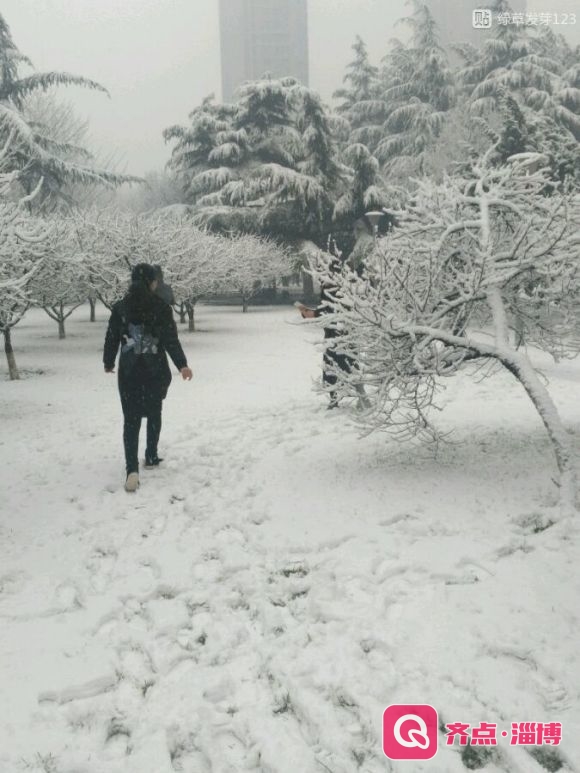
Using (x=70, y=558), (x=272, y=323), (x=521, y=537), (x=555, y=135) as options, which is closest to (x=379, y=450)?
(x=521, y=537)

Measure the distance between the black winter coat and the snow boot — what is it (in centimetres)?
54

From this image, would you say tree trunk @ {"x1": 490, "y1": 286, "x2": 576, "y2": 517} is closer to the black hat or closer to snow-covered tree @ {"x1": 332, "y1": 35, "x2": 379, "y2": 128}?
the black hat

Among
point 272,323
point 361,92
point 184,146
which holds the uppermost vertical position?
point 361,92

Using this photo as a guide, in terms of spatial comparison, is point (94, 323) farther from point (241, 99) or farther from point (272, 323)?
point (241, 99)

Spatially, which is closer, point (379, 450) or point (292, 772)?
point (292, 772)

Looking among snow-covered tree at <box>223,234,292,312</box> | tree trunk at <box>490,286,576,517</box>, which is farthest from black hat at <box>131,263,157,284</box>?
snow-covered tree at <box>223,234,292,312</box>

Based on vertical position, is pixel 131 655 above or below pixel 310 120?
below

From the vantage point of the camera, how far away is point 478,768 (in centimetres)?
197

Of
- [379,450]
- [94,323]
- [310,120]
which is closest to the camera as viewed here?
[379,450]

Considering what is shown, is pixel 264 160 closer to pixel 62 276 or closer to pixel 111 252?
pixel 111 252

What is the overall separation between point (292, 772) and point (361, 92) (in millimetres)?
36753

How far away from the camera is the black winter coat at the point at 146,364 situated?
4.77 metres

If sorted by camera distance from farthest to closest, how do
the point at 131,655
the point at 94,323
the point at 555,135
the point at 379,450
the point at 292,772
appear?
1. the point at 94,323
2. the point at 555,135
3. the point at 379,450
4. the point at 131,655
5. the point at 292,772

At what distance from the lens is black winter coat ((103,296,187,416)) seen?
15.7 feet
